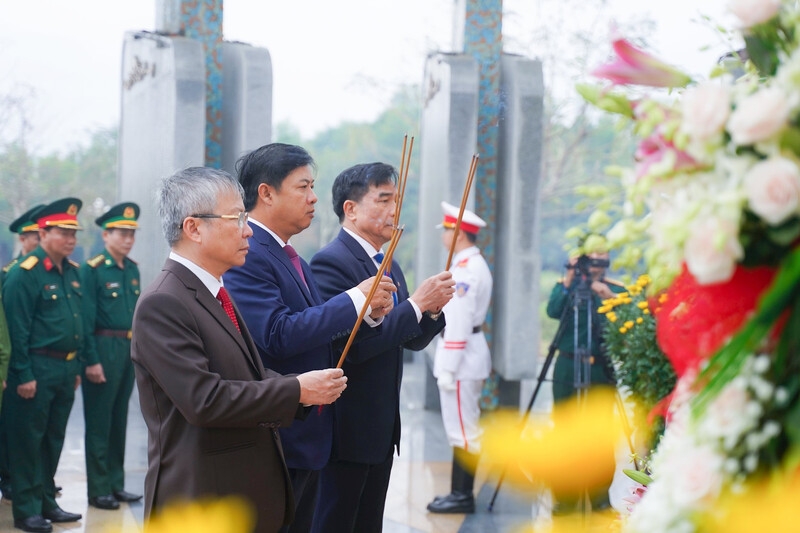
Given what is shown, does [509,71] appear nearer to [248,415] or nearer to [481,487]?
[481,487]

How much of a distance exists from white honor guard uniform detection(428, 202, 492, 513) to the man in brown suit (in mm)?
2819

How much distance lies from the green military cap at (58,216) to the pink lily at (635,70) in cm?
418

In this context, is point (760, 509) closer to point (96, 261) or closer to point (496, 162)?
point (96, 261)

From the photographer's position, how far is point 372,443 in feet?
9.82

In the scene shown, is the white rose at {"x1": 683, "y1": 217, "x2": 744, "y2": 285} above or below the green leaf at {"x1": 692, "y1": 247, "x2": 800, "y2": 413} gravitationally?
above

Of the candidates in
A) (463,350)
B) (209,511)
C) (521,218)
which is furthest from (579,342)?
(209,511)

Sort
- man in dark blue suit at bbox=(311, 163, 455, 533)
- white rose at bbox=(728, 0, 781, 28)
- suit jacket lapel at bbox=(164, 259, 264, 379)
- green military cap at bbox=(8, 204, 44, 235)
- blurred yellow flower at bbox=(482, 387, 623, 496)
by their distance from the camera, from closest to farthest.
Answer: white rose at bbox=(728, 0, 781, 28) → blurred yellow flower at bbox=(482, 387, 623, 496) → suit jacket lapel at bbox=(164, 259, 264, 379) → man in dark blue suit at bbox=(311, 163, 455, 533) → green military cap at bbox=(8, 204, 44, 235)

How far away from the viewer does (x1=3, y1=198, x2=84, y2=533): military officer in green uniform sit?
4.62 m

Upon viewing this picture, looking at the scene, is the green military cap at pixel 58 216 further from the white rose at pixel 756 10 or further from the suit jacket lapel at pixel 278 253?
the white rose at pixel 756 10

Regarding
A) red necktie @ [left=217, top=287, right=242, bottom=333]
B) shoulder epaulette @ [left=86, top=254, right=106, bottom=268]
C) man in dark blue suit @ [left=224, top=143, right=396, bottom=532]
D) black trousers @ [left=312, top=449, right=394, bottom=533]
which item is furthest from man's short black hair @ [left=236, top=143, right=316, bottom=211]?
shoulder epaulette @ [left=86, top=254, right=106, bottom=268]

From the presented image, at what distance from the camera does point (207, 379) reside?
6.99 ft

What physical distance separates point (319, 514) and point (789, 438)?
6.83 feet

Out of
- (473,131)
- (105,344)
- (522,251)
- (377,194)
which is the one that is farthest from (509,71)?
(377,194)

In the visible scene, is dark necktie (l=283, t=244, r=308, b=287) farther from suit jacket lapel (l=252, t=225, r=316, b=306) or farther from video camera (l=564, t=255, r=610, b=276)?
video camera (l=564, t=255, r=610, b=276)
